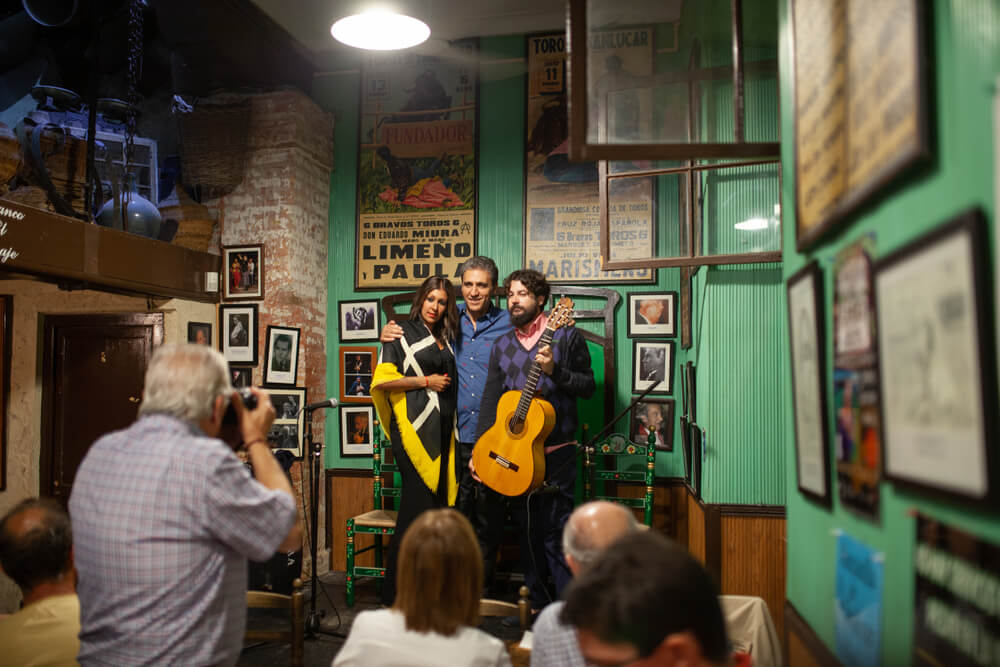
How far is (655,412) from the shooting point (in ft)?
16.6

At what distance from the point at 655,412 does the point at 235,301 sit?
301cm

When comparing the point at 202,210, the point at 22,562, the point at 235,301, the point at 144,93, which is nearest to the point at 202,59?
the point at 144,93

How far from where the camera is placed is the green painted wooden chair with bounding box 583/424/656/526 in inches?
181

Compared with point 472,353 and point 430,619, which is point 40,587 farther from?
point 472,353

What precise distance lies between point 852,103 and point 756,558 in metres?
2.51

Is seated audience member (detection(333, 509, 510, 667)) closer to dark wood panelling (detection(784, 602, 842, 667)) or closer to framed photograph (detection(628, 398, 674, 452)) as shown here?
dark wood panelling (detection(784, 602, 842, 667))

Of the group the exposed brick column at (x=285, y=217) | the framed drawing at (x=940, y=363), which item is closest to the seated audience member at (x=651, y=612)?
the framed drawing at (x=940, y=363)

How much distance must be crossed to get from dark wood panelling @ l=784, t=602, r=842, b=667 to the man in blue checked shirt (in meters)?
2.41

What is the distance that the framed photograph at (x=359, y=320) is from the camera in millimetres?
5559

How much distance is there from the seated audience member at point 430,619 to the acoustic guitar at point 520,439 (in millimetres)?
2202

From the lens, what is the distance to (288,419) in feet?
17.2

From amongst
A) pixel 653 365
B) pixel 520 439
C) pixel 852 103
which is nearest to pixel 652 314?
pixel 653 365

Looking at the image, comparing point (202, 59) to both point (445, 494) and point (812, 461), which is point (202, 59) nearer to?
point (445, 494)

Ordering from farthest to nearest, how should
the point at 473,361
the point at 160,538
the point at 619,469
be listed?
the point at 619,469 < the point at 473,361 < the point at 160,538
